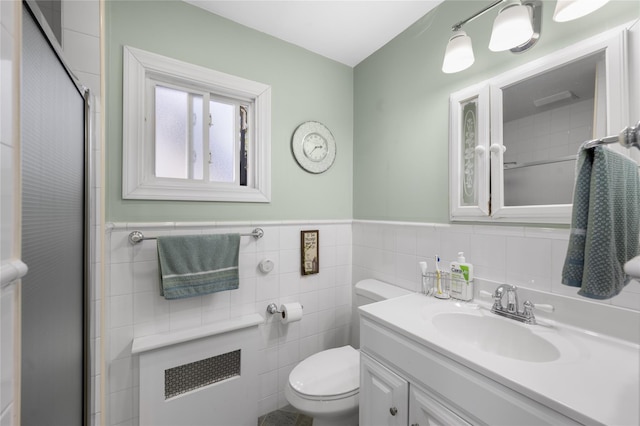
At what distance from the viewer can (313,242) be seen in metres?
1.79

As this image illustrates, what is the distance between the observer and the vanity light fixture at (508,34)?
948 mm

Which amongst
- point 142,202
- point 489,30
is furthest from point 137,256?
point 489,30

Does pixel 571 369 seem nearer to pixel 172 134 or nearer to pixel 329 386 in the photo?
pixel 329 386

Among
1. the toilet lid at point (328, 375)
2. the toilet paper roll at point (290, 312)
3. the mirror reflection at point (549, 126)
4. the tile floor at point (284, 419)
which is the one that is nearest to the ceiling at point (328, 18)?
the mirror reflection at point (549, 126)

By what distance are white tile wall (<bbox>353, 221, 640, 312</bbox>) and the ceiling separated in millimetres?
1181

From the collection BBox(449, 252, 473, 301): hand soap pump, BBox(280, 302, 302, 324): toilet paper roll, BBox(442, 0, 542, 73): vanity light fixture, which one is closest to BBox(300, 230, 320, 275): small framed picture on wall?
BBox(280, 302, 302, 324): toilet paper roll

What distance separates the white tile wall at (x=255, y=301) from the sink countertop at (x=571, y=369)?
0.82m

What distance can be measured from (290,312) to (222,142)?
1.10 m

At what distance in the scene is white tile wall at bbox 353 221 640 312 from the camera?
98cm

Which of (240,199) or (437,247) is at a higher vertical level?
(240,199)

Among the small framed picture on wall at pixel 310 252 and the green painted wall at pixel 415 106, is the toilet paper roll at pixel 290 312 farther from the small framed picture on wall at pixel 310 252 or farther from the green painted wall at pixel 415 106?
the green painted wall at pixel 415 106

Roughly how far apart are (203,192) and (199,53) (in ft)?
2.50

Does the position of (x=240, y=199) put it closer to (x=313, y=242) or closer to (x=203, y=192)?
(x=203, y=192)

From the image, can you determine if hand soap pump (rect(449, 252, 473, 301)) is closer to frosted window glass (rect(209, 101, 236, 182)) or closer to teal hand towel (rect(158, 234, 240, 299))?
teal hand towel (rect(158, 234, 240, 299))
